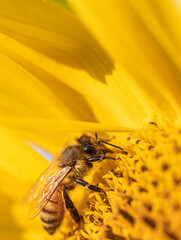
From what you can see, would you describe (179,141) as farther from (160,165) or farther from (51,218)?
(51,218)

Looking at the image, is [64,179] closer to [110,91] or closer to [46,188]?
[46,188]

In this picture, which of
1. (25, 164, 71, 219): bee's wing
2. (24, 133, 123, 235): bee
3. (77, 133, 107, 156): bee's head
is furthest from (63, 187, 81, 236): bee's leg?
(77, 133, 107, 156): bee's head

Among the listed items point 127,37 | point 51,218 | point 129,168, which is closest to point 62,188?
point 51,218

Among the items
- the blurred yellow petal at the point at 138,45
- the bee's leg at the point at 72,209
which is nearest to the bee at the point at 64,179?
the bee's leg at the point at 72,209

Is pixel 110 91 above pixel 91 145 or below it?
above

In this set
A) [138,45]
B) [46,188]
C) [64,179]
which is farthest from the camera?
[64,179]

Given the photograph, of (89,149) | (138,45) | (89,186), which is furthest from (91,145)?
(138,45)
